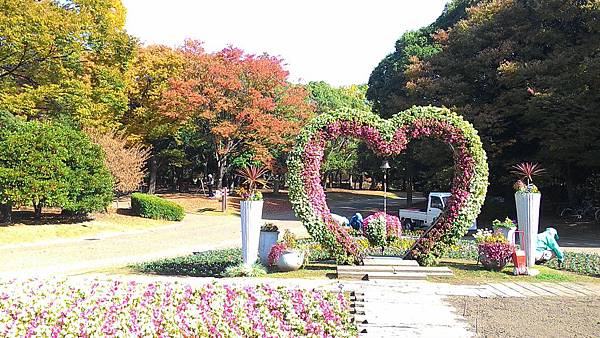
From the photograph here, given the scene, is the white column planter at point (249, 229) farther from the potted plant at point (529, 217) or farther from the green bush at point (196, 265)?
the potted plant at point (529, 217)

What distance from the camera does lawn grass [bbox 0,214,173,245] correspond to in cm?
1714

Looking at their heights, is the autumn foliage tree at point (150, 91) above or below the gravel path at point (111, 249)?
above

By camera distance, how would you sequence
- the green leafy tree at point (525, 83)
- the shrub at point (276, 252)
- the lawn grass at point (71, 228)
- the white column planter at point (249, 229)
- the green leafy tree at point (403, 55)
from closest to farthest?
the white column planter at point (249, 229) < the shrub at point (276, 252) < the lawn grass at point (71, 228) < the green leafy tree at point (525, 83) < the green leafy tree at point (403, 55)

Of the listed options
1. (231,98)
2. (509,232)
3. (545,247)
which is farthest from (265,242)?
(231,98)

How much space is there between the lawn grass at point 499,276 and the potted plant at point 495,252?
16cm

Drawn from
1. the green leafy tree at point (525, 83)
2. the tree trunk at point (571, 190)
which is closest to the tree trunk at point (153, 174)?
the green leafy tree at point (525, 83)

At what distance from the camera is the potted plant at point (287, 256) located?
34.0 ft

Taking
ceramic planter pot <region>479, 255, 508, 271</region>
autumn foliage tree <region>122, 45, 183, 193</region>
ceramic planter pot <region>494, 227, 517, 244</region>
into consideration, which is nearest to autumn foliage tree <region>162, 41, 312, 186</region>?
autumn foliage tree <region>122, 45, 183, 193</region>

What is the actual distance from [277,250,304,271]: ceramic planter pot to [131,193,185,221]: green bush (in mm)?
15387

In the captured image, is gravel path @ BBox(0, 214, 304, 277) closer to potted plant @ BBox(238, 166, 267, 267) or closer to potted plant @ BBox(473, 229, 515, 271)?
potted plant @ BBox(238, 166, 267, 267)

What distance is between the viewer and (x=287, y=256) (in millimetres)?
10359

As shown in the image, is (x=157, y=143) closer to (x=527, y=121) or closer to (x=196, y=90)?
(x=196, y=90)

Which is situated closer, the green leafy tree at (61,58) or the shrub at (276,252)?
the shrub at (276,252)

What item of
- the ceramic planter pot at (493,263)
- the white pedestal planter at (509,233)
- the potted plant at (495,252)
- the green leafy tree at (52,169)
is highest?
the green leafy tree at (52,169)
